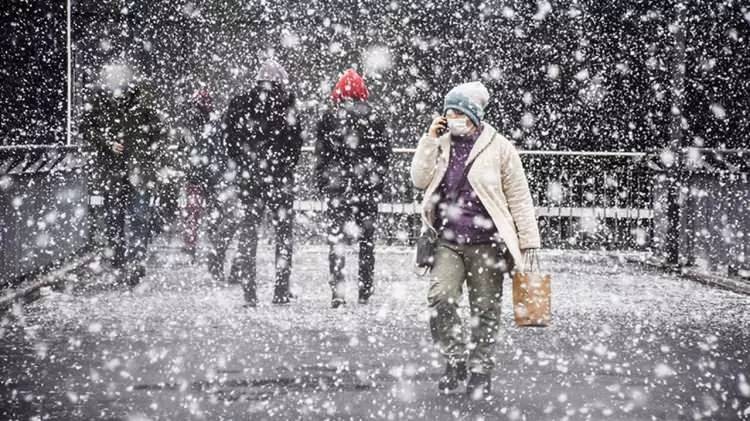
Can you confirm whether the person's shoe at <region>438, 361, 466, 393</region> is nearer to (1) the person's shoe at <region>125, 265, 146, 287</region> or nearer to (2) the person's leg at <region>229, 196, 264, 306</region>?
(2) the person's leg at <region>229, 196, 264, 306</region>

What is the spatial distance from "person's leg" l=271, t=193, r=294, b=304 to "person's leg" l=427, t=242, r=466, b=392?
333cm

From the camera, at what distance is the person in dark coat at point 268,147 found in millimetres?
8914

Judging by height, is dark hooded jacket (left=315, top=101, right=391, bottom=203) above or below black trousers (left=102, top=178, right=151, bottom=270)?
above

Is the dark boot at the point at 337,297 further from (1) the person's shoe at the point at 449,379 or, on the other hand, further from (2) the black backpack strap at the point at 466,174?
(2) the black backpack strap at the point at 466,174

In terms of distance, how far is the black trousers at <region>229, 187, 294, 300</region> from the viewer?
29.5ft

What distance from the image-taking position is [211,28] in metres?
17.2

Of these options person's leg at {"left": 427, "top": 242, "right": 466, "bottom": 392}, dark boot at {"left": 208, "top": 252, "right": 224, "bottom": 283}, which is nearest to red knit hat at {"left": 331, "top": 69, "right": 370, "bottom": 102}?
dark boot at {"left": 208, "top": 252, "right": 224, "bottom": 283}

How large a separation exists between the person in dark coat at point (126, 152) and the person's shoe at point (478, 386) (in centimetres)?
532

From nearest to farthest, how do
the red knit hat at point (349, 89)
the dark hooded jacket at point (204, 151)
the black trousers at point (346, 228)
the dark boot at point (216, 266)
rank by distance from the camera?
the red knit hat at point (349, 89) → the black trousers at point (346, 228) → the dark boot at point (216, 266) → the dark hooded jacket at point (204, 151)

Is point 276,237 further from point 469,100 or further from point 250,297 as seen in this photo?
Result: point 469,100

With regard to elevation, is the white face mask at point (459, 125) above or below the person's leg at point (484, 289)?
above

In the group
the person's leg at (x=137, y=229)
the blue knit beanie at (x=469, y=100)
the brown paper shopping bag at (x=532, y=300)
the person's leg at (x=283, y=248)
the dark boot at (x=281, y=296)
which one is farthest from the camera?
the person's leg at (x=137, y=229)

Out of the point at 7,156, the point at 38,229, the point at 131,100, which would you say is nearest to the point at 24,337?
the point at 7,156

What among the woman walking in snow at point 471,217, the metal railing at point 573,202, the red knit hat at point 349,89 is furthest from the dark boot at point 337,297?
the metal railing at point 573,202
